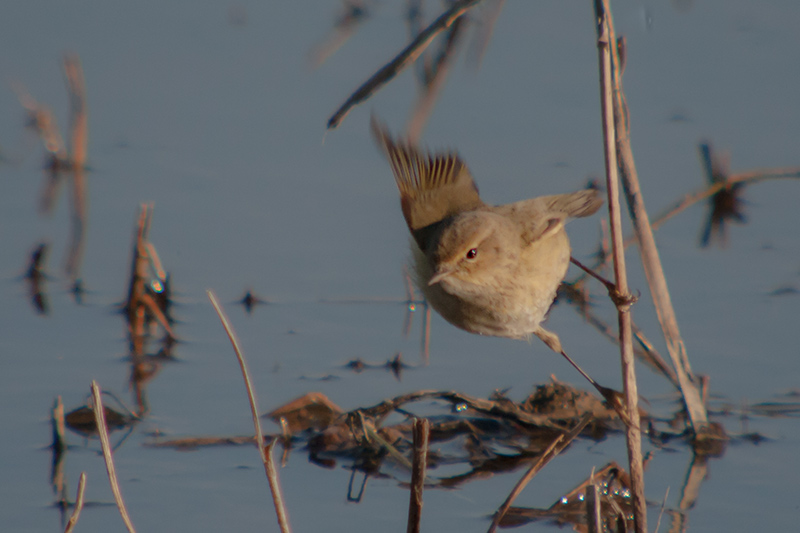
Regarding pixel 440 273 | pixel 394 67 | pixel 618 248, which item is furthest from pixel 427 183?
pixel 394 67

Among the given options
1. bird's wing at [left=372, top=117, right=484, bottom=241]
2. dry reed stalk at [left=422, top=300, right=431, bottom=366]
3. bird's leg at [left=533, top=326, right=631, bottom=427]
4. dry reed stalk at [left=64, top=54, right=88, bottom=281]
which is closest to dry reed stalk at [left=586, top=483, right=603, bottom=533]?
bird's leg at [left=533, top=326, right=631, bottom=427]

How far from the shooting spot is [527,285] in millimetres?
4645

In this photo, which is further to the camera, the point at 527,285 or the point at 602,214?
the point at 602,214

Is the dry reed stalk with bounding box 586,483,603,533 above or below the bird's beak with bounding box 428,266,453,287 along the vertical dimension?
below

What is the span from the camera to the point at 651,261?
14.7 feet

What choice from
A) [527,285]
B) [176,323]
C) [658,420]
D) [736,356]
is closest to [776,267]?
[736,356]

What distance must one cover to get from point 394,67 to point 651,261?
6.68 ft

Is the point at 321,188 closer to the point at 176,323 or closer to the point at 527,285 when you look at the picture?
the point at 176,323

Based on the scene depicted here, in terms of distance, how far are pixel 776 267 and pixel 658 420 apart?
67.1 inches

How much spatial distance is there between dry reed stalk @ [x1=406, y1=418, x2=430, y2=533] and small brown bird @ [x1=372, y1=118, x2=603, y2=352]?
1.32 m

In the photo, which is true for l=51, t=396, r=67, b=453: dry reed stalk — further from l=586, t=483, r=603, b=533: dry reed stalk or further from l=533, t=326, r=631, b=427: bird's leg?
l=586, t=483, r=603, b=533: dry reed stalk

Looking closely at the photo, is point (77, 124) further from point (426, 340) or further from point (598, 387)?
point (598, 387)

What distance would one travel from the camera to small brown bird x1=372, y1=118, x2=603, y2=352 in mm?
4523

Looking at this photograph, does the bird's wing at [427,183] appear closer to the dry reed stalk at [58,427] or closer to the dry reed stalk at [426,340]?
the dry reed stalk at [426,340]
